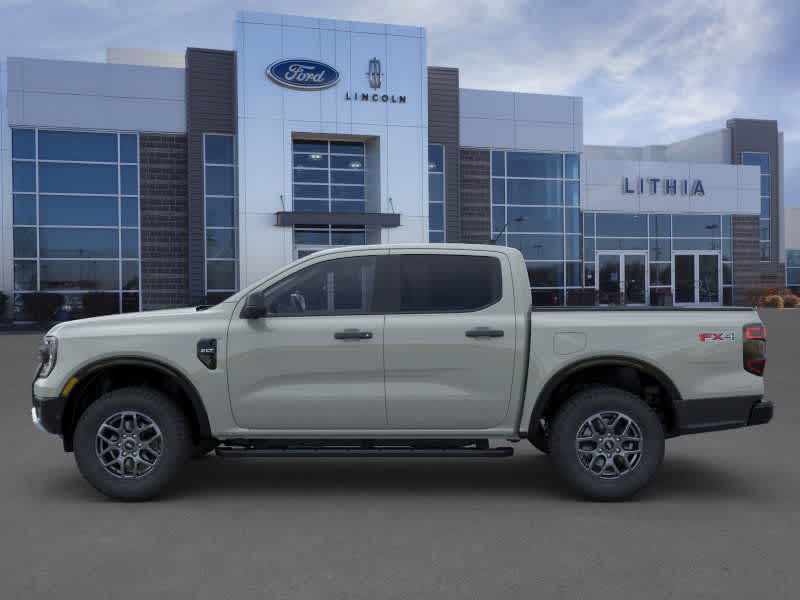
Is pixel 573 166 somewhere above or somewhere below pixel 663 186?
above

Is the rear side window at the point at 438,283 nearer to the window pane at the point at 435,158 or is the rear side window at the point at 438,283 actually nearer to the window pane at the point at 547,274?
the window pane at the point at 435,158

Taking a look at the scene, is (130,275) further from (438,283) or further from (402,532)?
(402,532)

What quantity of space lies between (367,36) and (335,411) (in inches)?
1015

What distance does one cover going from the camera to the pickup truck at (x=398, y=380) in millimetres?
5992

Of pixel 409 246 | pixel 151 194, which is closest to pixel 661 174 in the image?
pixel 151 194

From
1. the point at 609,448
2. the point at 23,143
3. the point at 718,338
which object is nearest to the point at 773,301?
the point at 23,143

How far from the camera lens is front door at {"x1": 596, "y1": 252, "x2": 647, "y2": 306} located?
39.7 meters

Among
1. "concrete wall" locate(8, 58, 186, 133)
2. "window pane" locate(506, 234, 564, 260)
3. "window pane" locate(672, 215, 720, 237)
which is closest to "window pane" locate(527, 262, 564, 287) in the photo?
"window pane" locate(506, 234, 564, 260)

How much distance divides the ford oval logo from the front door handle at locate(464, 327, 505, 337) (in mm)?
24488

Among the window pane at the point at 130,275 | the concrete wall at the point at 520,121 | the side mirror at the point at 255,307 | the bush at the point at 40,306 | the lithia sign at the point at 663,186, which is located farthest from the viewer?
the lithia sign at the point at 663,186

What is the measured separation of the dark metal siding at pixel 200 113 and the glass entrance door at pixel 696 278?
2417 centimetres

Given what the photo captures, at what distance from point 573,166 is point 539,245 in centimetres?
380

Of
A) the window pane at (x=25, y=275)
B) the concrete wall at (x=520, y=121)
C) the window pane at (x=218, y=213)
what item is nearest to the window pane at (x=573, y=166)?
the concrete wall at (x=520, y=121)

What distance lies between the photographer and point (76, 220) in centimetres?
2884
